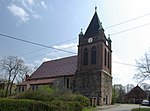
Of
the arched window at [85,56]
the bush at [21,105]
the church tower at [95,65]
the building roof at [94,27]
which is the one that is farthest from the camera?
the arched window at [85,56]

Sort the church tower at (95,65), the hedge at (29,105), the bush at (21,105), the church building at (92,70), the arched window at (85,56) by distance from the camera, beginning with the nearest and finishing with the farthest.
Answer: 1. the bush at (21,105)
2. the hedge at (29,105)
3. the church tower at (95,65)
4. the church building at (92,70)
5. the arched window at (85,56)

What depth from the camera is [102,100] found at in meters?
43.6

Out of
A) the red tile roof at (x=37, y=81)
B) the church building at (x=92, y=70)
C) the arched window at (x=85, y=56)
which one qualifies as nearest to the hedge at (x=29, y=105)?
the church building at (x=92, y=70)

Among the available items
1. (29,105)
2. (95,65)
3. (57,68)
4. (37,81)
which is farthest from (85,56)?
(29,105)

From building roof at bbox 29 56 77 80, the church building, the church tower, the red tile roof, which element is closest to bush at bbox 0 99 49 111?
the church building

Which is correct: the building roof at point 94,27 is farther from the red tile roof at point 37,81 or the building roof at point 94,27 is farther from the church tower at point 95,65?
the red tile roof at point 37,81

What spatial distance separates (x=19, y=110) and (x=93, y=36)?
29.8 m

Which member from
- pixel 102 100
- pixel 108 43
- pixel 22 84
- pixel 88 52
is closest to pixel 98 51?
pixel 88 52

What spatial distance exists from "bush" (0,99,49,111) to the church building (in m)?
20.6

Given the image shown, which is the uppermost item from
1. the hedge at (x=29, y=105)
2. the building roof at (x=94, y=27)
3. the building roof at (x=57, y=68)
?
the building roof at (x=94, y=27)

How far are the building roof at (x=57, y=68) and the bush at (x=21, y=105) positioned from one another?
29372 millimetres

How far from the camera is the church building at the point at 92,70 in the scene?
44.7m

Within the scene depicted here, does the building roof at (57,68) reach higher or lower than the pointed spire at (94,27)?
lower

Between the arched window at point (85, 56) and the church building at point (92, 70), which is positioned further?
the arched window at point (85, 56)
